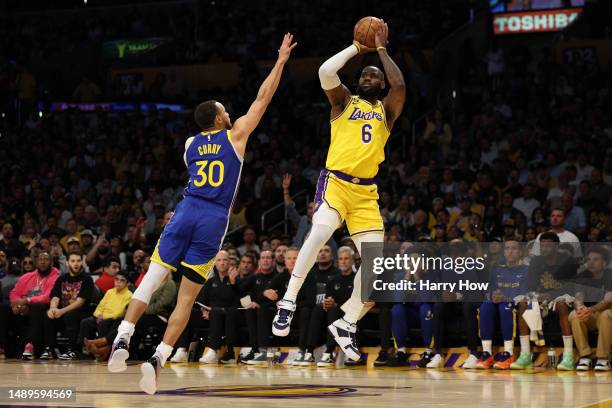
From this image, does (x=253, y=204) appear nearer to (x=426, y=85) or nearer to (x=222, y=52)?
(x=426, y=85)

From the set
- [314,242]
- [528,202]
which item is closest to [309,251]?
[314,242]

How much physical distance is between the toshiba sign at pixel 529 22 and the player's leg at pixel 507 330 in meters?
11.9

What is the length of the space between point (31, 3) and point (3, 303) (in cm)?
1596

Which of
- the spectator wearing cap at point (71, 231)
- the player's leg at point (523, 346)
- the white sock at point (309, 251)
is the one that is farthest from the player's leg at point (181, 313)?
the spectator wearing cap at point (71, 231)

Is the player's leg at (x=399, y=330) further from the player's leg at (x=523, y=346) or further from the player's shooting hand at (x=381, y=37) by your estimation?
the player's shooting hand at (x=381, y=37)

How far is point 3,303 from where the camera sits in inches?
607

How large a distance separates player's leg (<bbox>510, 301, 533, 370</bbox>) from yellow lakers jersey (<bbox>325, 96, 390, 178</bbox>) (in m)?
4.49

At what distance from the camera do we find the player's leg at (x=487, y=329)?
12.9 metres

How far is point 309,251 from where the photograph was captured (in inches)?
357

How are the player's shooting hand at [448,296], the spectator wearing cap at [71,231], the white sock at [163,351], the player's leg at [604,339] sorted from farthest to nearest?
the spectator wearing cap at [71,231] → the player's shooting hand at [448,296] → the player's leg at [604,339] → the white sock at [163,351]

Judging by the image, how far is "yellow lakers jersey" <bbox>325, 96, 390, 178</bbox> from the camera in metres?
9.02

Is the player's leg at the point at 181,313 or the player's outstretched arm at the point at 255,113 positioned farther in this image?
the player's outstretched arm at the point at 255,113

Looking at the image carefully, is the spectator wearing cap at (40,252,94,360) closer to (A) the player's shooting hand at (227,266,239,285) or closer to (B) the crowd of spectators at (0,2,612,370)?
(B) the crowd of spectators at (0,2,612,370)

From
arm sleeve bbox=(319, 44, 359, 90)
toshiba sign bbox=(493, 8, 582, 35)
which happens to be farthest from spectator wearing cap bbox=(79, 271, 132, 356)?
toshiba sign bbox=(493, 8, 582, 35)
